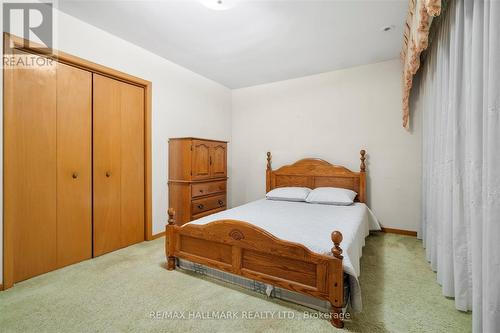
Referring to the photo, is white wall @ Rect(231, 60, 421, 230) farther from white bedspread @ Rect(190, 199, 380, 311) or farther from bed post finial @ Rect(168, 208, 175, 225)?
bed post finial @ Rect(168, 208, 175, 225)

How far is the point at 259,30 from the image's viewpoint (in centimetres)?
256

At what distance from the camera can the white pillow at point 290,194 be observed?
10.8ft

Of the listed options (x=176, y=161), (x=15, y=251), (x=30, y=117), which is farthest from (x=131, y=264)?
(x=30, y=117)

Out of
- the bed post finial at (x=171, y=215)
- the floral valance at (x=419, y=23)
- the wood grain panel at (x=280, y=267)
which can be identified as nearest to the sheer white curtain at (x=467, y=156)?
the floral valance at (x=419, y=23)

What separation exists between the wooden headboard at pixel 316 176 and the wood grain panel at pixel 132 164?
204 centimetres

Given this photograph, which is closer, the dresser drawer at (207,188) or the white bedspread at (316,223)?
the white bedspread at (316,223)

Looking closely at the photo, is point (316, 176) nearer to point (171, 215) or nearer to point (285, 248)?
point (285, 248)

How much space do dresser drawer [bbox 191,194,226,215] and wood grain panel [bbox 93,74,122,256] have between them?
90 cm

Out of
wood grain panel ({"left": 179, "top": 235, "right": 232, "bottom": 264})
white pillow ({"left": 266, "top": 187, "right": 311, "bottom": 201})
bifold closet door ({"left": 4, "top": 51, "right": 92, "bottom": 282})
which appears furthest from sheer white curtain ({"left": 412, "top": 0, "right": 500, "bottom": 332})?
bifold closet door ({"left": 4, "top": 51, "right": 92, "bottom": 282})

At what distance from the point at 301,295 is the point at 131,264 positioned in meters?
1.72

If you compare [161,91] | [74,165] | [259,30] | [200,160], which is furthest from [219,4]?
[74,165]

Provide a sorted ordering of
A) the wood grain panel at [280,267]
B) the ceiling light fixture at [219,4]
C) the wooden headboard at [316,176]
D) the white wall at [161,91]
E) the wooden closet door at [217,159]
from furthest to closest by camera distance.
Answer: the wooden closet door at [217,159] → the wooden headboard at [316,176] → the white wall at [161,91] → the ceiling light fixture at [219,4] → the wood grain panel at [280,267]

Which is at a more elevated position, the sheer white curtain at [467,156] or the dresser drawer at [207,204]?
the sheer white curtain at [467,156]

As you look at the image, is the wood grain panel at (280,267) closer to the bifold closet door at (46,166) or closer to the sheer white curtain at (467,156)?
the sheer white curtain at (467,156)
